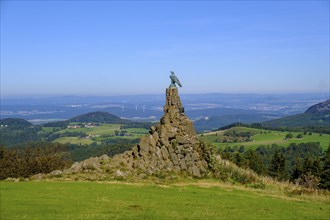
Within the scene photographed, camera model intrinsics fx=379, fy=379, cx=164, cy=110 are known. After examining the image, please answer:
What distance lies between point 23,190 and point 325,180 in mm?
64409

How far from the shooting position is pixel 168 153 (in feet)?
149

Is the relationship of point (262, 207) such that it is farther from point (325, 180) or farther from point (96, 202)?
point (325, 180)

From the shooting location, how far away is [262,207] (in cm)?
2809

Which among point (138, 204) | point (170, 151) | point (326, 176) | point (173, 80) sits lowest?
point (326, 176)

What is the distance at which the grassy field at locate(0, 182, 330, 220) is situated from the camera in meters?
21.4

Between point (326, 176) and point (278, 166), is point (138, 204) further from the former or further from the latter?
point (278, 166)

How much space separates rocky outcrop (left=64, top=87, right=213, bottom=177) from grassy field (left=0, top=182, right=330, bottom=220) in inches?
354

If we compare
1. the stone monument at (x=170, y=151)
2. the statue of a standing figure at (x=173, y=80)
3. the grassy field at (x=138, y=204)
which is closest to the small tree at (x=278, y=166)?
the stone monument at (x=170, y=151)

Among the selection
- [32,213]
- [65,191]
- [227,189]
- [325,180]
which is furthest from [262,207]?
[325,180]

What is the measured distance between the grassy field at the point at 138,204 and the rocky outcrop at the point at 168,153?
29.5ft

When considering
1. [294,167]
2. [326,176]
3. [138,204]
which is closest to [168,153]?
[138,204]

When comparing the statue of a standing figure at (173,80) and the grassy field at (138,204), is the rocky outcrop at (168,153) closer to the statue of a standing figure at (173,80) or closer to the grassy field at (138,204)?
the statue of a standing figure at (173,80)

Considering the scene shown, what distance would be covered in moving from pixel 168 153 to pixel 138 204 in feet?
67.0

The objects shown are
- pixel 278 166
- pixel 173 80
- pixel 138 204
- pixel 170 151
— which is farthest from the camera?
pixel 278 166
